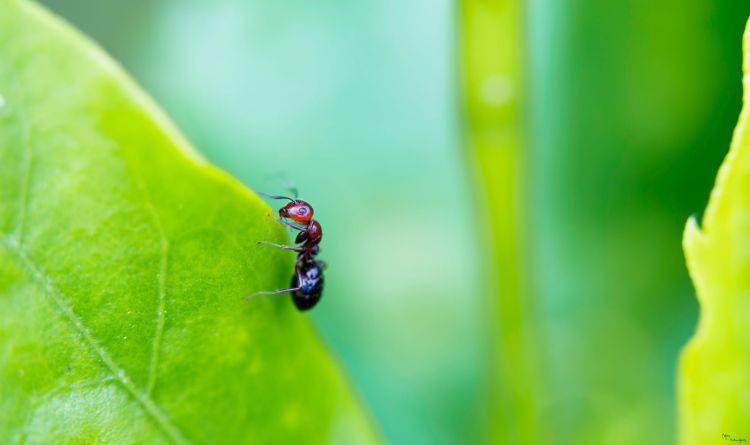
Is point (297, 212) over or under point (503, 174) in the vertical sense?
under

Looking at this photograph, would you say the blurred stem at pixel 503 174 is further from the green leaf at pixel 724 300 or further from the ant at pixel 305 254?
the green leaf at pixel 724 300

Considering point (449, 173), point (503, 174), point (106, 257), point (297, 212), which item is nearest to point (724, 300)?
point (503, 174)

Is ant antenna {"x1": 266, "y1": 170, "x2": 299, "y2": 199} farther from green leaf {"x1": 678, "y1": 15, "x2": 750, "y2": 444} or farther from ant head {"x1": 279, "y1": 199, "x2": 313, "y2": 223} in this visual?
green leaf {"x1": 678, "y1": 15, "x2": 750, "y2": 444}

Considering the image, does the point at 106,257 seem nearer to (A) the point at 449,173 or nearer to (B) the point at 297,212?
(B) the point at 297,212

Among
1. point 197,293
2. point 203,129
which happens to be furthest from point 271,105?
point 197,293

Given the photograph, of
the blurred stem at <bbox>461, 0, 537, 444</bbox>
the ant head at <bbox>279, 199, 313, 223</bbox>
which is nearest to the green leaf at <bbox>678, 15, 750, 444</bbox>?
the blurred stem at <bbox>461, 0, 537, 444</bbox>

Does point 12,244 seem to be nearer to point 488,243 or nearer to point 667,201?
point 488,243
